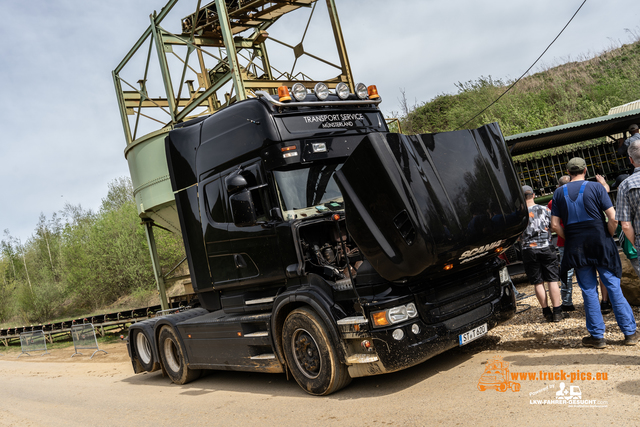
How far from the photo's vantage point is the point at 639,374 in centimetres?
411

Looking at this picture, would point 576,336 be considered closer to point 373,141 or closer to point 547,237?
point 547,237

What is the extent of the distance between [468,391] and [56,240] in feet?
214

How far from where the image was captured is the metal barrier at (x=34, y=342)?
19.3m

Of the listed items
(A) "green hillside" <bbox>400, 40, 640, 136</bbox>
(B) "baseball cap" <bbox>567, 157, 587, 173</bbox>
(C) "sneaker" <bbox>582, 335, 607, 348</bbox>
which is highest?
(A) "green hillside" <bbox>400, 40, 640, 136</bbox>

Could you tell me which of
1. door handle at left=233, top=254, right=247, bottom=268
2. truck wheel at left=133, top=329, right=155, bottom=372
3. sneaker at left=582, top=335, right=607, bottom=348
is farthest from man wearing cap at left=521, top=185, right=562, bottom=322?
truck wheel at left=133, top=329, right=155, bottom=372

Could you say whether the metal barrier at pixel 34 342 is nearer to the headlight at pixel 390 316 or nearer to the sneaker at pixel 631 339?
the headlight at pixel 390 316

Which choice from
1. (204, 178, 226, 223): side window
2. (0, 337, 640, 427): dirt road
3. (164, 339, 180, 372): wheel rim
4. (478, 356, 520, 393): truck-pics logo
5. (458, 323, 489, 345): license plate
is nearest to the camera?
(0, 337, 640, 427): dirt road

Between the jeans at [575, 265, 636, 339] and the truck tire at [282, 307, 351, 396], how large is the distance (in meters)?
2.60

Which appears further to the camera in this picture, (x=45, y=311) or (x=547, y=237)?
(x=45, y=311)

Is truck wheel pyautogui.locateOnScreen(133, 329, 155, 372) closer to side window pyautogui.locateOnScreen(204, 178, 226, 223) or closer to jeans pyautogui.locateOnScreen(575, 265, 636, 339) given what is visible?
side window pyautogui.locateOnScreen(204, 178, 226, 223)

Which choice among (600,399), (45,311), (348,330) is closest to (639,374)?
(600,399)

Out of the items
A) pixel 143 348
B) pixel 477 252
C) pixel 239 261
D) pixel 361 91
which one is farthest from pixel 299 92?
pixel 143 348

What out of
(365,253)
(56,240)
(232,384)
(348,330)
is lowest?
(232,384)

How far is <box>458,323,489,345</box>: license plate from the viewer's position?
5.18 meters
